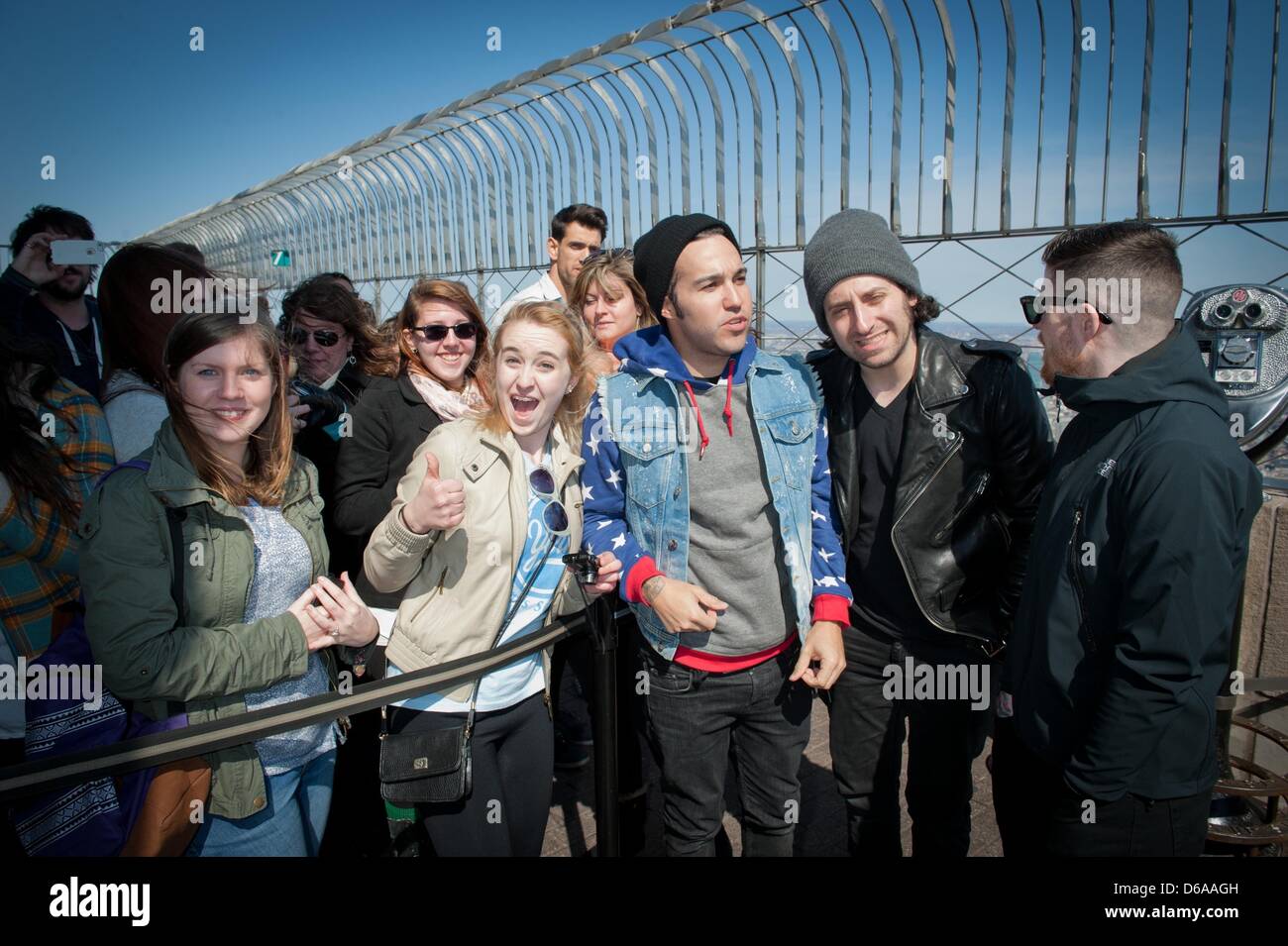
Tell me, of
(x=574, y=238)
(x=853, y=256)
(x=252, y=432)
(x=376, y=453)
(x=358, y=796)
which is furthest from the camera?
(x=574, y=238)

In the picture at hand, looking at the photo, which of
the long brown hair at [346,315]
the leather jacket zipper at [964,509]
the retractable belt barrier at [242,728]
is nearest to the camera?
the retractable belt barrier at [242,728]

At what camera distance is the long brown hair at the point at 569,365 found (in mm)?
2334

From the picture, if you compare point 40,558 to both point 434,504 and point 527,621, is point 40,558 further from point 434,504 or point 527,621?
point 527,621

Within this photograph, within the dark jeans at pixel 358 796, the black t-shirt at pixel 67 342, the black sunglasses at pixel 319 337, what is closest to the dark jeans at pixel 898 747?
the dark jeans at pixel 358 796

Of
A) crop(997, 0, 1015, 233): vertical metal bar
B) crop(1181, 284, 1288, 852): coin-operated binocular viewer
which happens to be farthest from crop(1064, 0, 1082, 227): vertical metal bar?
crop(1181, 284, 1288, 852): coin-operated binocular viewer

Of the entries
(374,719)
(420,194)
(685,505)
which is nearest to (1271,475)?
(685,505)

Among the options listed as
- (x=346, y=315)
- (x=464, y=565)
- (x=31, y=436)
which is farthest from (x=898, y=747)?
(x=346, y=315)

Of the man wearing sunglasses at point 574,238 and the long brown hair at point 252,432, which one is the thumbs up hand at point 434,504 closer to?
the long brown hair at point 252,432

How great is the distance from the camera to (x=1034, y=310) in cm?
209

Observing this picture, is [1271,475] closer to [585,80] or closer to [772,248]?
[772,248]

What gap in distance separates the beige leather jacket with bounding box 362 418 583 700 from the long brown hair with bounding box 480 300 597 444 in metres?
0.09

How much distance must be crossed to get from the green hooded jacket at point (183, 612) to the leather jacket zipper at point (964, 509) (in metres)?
1.84

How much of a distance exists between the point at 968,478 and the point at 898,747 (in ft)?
2.94

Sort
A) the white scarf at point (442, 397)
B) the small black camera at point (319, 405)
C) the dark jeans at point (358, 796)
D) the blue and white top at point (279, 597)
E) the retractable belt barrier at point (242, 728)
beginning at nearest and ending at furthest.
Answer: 1. the retractable belt barrier at point (242, 728)
2. the blue and white top at point (279, 597)
3. the white scarf at point (442, 397)
4. the small black camera at point (319, 405)
5. the dark jeans at point (358, 796)
